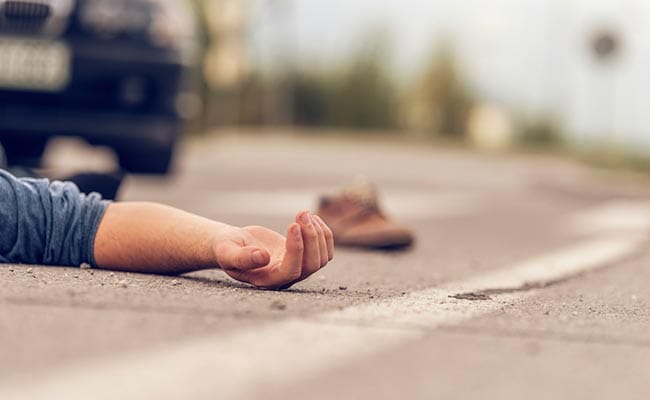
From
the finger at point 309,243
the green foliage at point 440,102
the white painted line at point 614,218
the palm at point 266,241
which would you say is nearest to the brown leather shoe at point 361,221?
the palm at point 266,241

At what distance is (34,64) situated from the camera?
6000 millimetres

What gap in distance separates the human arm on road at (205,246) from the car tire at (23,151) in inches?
148

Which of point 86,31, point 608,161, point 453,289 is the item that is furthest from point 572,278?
point 608,161

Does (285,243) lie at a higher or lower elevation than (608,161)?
higher

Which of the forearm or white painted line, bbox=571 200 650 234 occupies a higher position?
the forearm

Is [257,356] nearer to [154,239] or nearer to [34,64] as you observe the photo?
[154,239]

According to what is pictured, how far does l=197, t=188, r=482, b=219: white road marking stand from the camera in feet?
21.2

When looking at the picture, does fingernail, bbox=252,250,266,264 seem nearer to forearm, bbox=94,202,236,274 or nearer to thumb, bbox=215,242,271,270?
thumb, bbox=215,242,271,270

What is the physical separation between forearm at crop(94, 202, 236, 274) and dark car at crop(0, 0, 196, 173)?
3.02 meters

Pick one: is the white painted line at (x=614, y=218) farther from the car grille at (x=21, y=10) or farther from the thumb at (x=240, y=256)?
the thumb at (x=240, y=256)

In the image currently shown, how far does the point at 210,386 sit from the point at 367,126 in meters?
28.6

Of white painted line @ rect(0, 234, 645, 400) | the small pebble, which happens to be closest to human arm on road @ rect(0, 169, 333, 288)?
the small pebble

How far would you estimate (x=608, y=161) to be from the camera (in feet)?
52.6

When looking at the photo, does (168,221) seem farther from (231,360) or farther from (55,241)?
(231,360)
